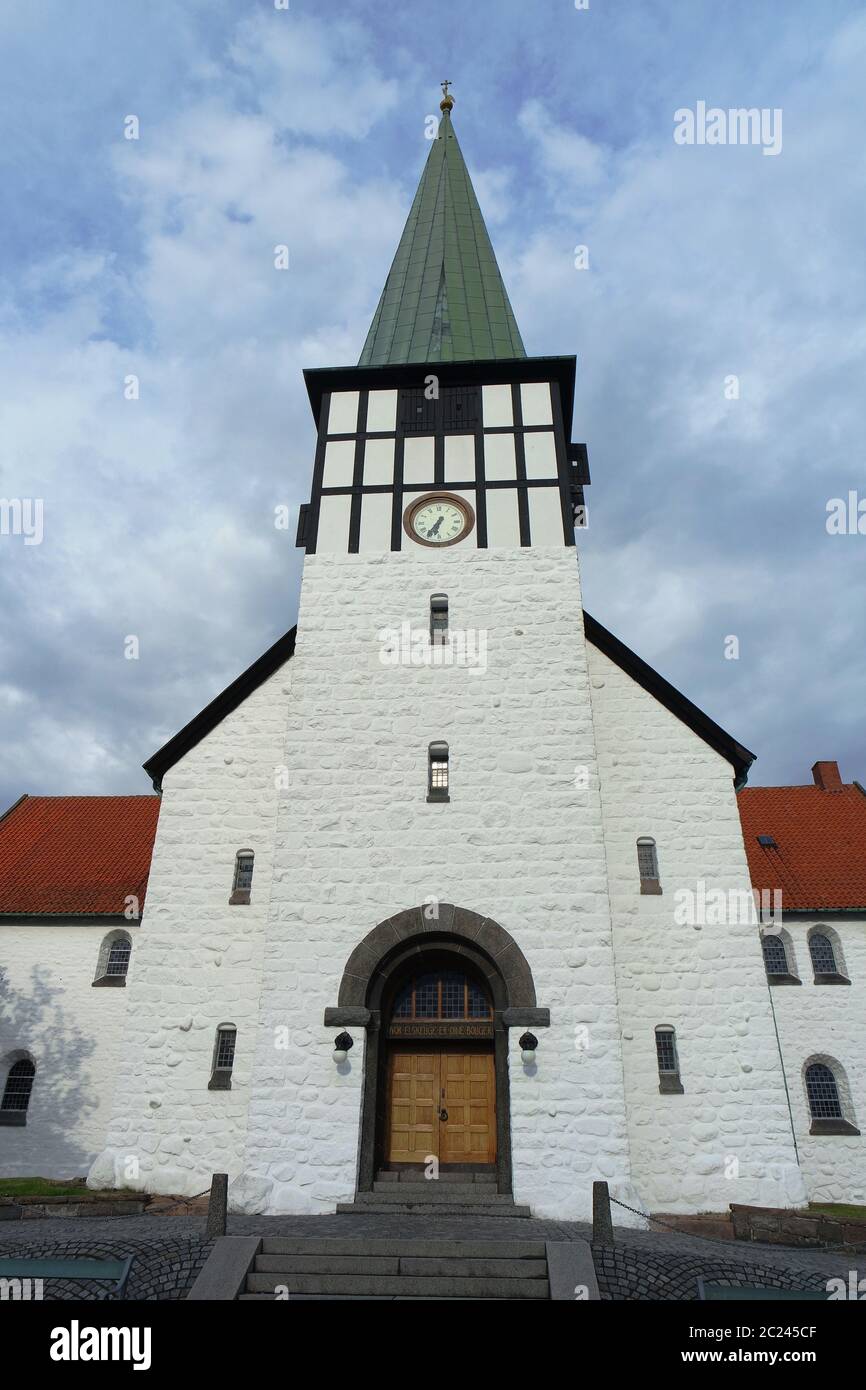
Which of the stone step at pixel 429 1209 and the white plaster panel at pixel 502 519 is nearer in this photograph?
the stone step at pixel 429 1209

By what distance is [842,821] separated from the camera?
20.4 metres

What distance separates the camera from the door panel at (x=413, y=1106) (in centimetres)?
1148

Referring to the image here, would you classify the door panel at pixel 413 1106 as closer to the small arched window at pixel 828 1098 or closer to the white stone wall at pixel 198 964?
the white stone wall at pixel 198 964

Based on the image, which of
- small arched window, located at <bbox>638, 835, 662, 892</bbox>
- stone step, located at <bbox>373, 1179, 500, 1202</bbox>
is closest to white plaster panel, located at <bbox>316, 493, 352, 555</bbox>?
small arched window, located at <bbox>638, 835, 662, 892</bbox>

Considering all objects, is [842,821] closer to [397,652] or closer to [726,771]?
[726,771]

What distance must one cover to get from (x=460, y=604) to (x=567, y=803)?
13.4 ft

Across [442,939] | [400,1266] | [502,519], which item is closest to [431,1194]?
[400,1266]

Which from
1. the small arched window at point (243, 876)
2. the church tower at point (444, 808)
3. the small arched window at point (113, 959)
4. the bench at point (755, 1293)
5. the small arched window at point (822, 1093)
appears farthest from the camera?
the small arched window at point (113, 959)

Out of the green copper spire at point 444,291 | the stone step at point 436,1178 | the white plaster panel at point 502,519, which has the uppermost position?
the green copper spire at point 444,291

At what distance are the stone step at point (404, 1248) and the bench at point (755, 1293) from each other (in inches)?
71.6

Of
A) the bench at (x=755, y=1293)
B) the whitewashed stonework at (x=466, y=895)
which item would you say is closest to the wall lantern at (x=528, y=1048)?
the whitewashed stonework at (x=466, y=895)

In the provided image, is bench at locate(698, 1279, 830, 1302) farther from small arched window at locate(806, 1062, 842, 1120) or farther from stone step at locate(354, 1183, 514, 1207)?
small arched window at locate(806, 1062, 842, 1120)

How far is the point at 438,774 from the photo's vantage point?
13.3 m
